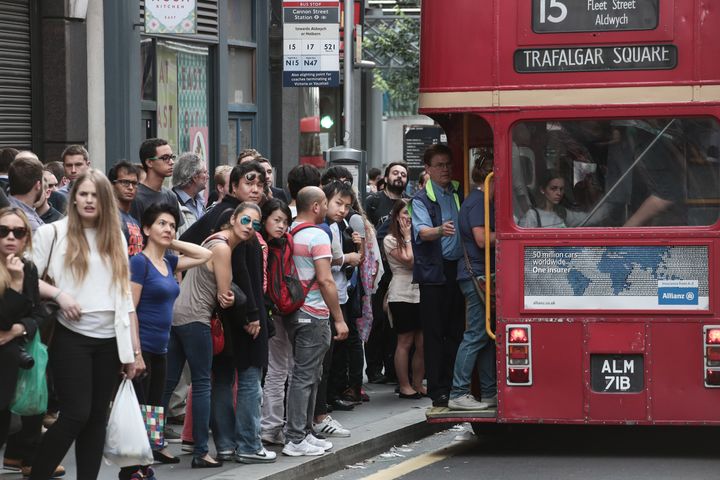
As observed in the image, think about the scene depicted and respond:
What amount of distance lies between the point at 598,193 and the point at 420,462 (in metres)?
2.18

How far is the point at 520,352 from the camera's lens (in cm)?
1007

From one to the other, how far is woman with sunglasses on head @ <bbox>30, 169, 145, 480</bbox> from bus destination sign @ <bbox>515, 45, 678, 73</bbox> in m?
3.45

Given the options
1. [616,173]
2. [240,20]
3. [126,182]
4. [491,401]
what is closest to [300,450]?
[491,401]

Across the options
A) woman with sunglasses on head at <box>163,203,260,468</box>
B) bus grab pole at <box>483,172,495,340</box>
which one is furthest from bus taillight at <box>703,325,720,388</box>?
woman with sunglasses on head at <box>163,203,260,468</box>

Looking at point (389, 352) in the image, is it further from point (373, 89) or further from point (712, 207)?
point (373, 89)

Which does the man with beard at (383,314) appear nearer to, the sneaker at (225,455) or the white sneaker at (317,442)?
the white sneaker at (317,442)

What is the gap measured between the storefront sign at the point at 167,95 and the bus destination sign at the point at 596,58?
25.9 ft

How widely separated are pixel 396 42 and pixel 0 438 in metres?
28.1

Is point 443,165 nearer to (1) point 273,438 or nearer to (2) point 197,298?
(1) point 273,438

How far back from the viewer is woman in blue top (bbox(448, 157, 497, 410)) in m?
10.5

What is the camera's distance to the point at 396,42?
35.3m

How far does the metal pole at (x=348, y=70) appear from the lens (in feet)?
55.7

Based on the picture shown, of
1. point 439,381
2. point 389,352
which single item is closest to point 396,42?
point 389,352

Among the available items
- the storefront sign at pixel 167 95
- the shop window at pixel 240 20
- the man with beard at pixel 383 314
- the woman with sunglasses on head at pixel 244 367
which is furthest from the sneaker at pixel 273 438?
the shop window at pixel 240 20
